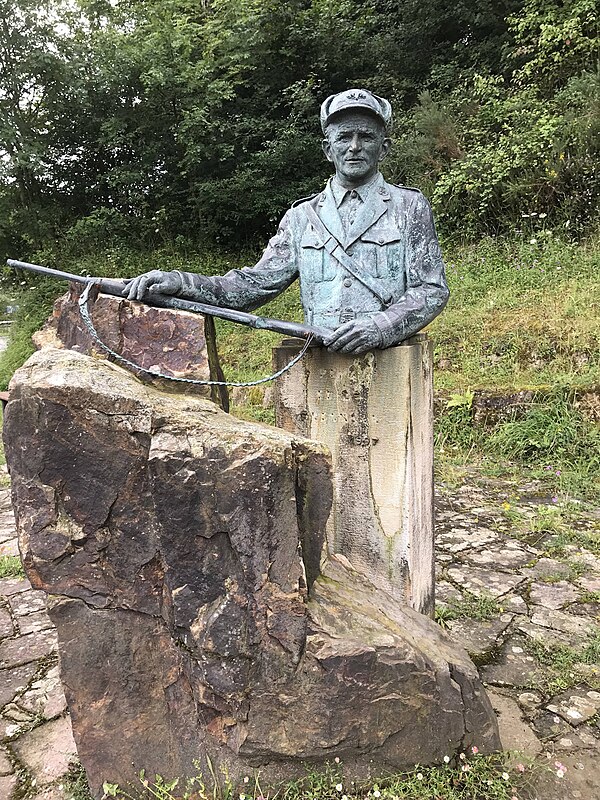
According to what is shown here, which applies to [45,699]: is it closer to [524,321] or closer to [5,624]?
[5,624]

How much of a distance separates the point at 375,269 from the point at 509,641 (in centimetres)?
173

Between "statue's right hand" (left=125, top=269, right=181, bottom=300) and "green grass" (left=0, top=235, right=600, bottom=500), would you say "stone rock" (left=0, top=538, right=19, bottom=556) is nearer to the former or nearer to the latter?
"statue's right hand" (left=125, top=269, right=181, bottom=300)

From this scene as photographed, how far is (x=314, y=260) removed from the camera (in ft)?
8.09

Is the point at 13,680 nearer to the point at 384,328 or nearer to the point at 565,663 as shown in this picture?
the point at 384,328

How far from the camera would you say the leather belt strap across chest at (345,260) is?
7.78 ft

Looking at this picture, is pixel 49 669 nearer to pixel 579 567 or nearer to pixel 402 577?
pixel 402 577

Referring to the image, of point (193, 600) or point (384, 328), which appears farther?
point (384, 328)

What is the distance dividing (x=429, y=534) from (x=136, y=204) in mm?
10063

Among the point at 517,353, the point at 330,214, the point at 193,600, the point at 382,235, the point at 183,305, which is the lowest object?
the point at 193,600

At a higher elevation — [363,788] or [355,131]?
[355,131]

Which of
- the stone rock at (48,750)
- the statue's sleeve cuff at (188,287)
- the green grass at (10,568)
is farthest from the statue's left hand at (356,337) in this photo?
the green grass at (10,568)

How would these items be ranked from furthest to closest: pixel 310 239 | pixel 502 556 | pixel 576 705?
pixel 502 556, pixel 310 239, pixel 576 705

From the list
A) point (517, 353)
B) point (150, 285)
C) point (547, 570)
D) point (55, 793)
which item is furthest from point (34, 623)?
point (517, 353)

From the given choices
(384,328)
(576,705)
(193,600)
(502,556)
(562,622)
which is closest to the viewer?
(193,600)
